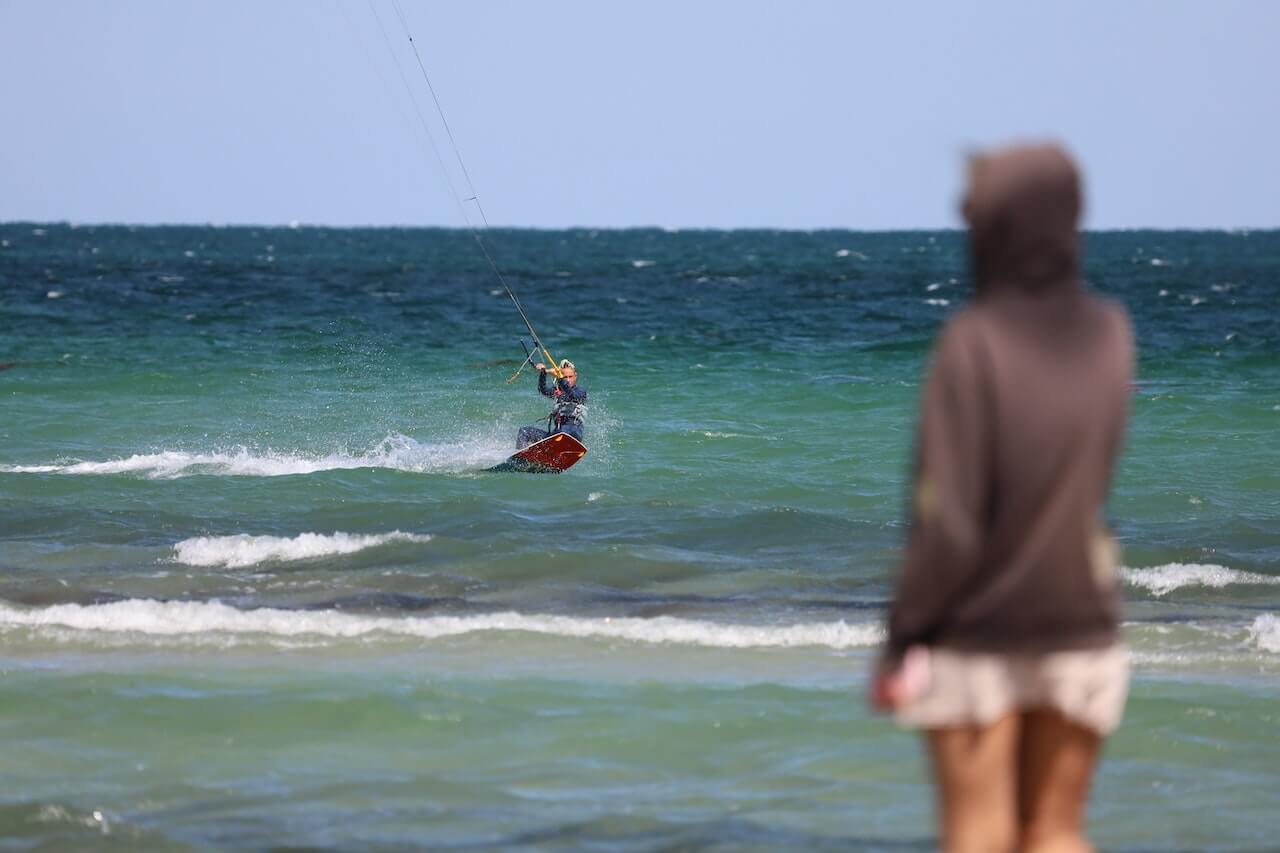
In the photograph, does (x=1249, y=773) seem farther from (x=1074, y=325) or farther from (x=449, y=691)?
(x=1074, y=325)

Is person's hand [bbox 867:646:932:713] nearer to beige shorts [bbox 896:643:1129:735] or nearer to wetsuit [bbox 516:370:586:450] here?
beige shorts [bbox 896:643:1129:735]

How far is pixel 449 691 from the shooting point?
8.88m

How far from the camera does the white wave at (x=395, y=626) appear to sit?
10.6 meters

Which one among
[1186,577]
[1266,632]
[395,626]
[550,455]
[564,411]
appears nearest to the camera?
[1266,632]

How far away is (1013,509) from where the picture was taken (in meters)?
3.38

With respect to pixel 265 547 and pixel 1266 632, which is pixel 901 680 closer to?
Answer: pixel 1266 632

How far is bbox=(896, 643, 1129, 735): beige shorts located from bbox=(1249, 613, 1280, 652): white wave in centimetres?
751

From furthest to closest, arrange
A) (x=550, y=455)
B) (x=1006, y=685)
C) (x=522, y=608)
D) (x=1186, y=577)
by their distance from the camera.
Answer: (x=550, y=455) < (x=1186, y=577) < (x=522, y=608) < (x=1006, y=685)

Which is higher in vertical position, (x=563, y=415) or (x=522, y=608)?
(x=563, y=415)

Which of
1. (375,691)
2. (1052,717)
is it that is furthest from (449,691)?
(1052,717)

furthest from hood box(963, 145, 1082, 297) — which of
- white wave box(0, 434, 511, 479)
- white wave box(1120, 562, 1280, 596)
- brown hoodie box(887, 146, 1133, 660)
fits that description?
white wave box(0, 434, 511, 479)

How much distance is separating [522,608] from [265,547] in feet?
10.3

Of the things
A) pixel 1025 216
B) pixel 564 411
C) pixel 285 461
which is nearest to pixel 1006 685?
pixel 1025 216

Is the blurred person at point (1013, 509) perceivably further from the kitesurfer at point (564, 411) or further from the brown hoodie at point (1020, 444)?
the kitesurfer at point (564, 411)
